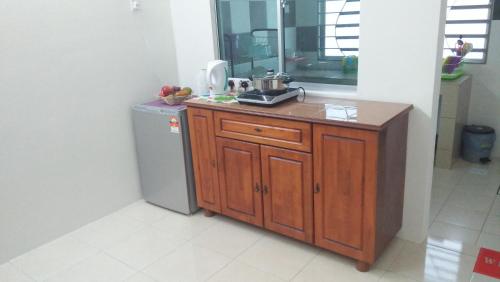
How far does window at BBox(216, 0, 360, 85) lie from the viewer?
289 cm

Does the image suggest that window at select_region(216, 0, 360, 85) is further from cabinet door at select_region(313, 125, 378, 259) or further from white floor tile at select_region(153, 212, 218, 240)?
white floor tile at select_region(153, 212, 218, 240)

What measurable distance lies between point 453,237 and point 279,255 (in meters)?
1.16

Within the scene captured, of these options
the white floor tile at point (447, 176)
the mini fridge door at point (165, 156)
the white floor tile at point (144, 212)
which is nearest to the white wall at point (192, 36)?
the mini fridge door at point (165, 156)

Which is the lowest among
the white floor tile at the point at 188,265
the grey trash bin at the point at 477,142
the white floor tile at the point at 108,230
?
the white floor tile at the point at 188,265

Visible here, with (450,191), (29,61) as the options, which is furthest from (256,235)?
(29,61)

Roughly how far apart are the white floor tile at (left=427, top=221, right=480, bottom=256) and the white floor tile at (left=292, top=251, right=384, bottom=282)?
1.77ft

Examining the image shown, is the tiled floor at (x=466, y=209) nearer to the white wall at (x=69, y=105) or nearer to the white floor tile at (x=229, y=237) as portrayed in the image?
the white floor tile at (x=229, y=237)

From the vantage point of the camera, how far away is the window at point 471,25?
3.65 m

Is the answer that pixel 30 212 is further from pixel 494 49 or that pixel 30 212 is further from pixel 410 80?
pixel 494 49

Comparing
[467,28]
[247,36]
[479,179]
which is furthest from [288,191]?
[467,28]

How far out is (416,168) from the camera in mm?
2465

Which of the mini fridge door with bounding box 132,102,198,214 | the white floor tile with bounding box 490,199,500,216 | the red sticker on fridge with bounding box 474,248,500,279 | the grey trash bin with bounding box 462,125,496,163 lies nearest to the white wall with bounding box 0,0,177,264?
the mini fridge door with bounding box 132,102,198,214

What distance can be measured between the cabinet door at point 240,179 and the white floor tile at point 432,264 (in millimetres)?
931

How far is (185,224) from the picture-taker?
299cm
